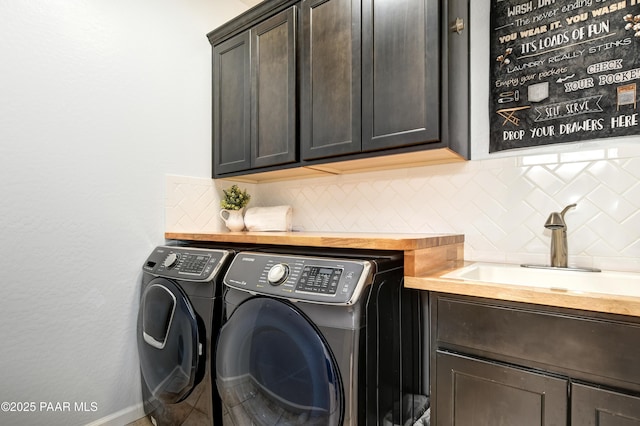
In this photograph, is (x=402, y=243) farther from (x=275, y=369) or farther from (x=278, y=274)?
(x=275, y=369)

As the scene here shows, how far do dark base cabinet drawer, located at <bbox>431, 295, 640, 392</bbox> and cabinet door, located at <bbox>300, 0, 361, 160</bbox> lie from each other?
886mm

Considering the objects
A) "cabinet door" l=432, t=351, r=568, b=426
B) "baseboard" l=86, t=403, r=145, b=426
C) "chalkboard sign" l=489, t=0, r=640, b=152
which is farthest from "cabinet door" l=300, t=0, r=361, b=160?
"baseboard" l=86, t=403, r=145, b=426

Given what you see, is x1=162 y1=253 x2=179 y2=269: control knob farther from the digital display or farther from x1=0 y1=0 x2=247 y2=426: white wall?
the digital display

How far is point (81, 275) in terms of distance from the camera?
5.49ft

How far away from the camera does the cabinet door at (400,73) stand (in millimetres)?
1345

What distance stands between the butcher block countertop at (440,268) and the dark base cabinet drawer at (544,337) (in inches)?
1.8

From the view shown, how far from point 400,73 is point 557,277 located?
1078 mm

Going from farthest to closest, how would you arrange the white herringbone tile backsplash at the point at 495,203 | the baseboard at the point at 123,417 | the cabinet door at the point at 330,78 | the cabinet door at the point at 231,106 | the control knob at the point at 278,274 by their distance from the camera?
the cabinet door at the point at 231,106 → the baseboard at the point at 123,417 → the cabinet door at the point at 330,78 → the white herringbone tile backsplash at the point at 495,203 → the control knob at the point at 278,274

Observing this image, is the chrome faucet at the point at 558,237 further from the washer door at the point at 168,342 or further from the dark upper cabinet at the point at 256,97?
the washer door at the point at 168,342

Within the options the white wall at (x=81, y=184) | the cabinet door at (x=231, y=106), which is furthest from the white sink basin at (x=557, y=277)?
the white wall at (x=81, y=184)

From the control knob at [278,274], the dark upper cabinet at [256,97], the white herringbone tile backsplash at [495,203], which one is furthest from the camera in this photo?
the dark upper cabinet at [256,97]

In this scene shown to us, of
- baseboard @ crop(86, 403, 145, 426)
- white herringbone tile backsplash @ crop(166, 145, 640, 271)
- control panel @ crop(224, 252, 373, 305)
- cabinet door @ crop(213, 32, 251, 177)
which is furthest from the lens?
cabinet door @ crop(213, 32, 251, 177)

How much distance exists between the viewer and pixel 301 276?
116cm

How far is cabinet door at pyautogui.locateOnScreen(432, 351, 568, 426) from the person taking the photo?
2.91 feet
